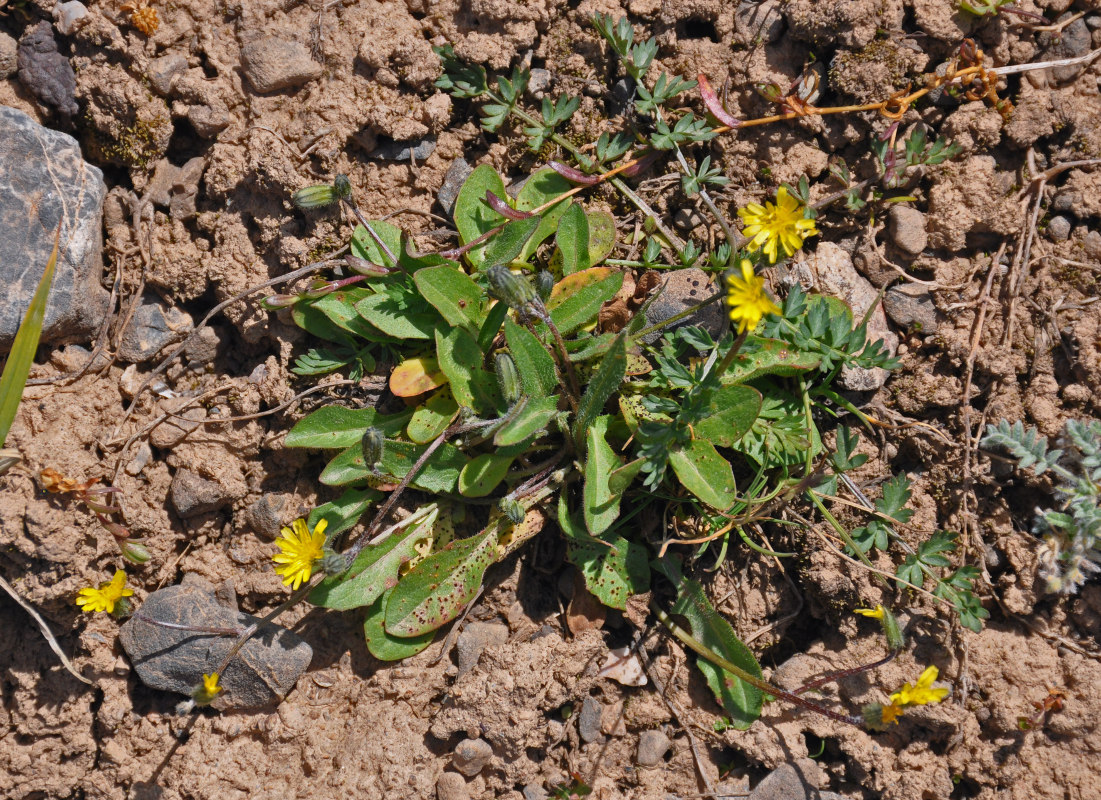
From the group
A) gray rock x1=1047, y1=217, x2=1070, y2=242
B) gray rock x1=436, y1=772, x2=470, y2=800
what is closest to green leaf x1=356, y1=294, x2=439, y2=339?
gray rock x1=436, y1=772, x2=470, y2=800

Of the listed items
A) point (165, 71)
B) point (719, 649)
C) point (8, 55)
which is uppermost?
point (8, 55)

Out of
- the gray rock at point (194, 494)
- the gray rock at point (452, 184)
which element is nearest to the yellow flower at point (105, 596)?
the gray rock at point (194, 494)

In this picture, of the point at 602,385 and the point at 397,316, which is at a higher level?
the point at 397,316

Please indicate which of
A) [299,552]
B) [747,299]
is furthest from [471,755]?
[747,299]

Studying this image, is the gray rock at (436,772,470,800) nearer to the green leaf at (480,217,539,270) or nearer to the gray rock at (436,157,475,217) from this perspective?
the green leaf at (480,217,539,270)

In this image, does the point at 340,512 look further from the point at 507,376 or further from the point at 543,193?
the point at 543,193

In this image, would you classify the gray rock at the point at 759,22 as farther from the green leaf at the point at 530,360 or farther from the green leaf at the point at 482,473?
the green leaf at the point at 482,473
